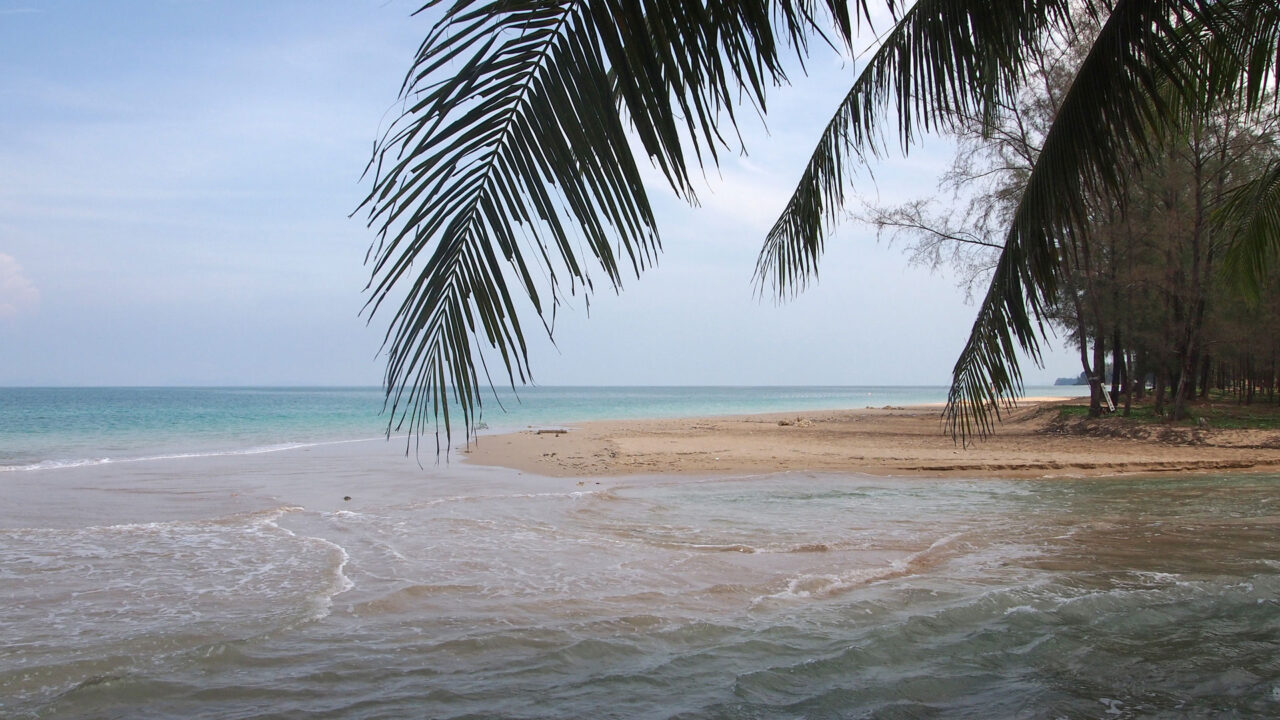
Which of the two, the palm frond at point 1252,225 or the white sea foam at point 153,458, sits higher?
the palm frond at point 1252,225

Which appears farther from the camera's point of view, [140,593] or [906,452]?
[906,452]

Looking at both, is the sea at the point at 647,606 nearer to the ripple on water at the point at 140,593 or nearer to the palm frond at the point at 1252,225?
the ripple on water at the point at 140,593

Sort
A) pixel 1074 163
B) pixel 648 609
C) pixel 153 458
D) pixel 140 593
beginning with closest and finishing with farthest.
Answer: pixel 1074 163 → pixel 648 609 → pixel 140 593 → pixel 153 458

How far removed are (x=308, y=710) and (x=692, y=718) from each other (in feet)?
5.35

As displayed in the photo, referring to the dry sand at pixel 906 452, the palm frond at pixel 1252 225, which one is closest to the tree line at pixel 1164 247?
the dry sand at pixel 906 452

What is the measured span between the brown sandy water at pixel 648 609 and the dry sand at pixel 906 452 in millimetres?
3861

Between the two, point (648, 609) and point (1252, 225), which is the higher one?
point (1252, 225)

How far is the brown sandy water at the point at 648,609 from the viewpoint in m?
3.79

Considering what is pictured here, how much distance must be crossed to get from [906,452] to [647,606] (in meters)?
12.2

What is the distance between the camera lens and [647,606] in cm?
537

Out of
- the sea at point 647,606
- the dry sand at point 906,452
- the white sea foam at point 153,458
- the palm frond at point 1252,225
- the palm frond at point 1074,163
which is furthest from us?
the white sea foam at point 153,458

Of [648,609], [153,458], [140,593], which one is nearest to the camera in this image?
[648,609]

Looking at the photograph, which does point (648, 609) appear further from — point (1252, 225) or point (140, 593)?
point (1252, 225)

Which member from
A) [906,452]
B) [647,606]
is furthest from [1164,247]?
[647,606]
